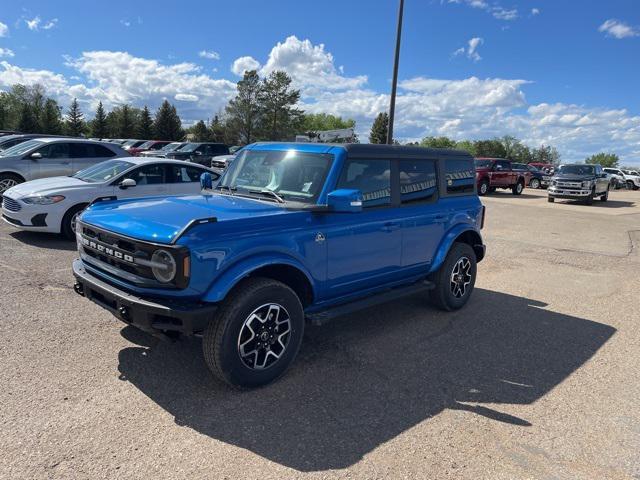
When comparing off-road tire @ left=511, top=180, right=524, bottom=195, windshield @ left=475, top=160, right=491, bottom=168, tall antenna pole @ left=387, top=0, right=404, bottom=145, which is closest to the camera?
tall antenna pole @ left=387, top=0, right=404, bottom=145

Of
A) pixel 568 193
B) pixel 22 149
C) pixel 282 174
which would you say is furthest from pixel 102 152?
pixel 568 193

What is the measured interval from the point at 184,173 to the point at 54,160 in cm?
427

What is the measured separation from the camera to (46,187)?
8.24 meters

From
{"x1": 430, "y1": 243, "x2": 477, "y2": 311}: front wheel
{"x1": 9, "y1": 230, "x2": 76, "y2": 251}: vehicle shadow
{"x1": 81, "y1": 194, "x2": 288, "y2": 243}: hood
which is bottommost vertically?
{"x1": 9, "y1": 230, "x2": 76, "y2": 251}: vehicle shadow

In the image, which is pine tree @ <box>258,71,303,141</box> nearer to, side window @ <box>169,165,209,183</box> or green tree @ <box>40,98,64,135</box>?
green tree @ <box>40,98,64,135</box>

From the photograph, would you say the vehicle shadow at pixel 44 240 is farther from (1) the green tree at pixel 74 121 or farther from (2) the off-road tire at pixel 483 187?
(1) the green tree at pixel 74 121

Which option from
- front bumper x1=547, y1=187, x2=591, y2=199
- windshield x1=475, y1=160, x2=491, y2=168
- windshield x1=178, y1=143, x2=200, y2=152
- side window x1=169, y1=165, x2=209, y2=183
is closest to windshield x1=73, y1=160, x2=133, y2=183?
side window x1=169, y1=165, x2=209, y2=183

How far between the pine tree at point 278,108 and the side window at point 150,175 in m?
60.3

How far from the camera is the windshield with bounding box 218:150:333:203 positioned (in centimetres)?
422

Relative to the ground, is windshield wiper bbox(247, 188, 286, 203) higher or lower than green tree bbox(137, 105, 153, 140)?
lower

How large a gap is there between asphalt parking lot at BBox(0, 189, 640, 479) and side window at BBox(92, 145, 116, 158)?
21.0 feet

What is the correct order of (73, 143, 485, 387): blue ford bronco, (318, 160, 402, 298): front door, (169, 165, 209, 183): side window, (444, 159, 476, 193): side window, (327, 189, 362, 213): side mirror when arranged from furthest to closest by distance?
(169, 165, 209, 183): side window, (444, 159, 476, 193): side window, (318, 160, 402, 298): front door, (327, 189, 362, 213): side mirror, (73, 143, 485, 387): blue ford bronco

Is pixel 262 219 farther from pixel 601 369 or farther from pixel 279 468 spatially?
pixel 601 369

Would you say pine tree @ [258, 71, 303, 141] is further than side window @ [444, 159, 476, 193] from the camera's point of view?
Yes
